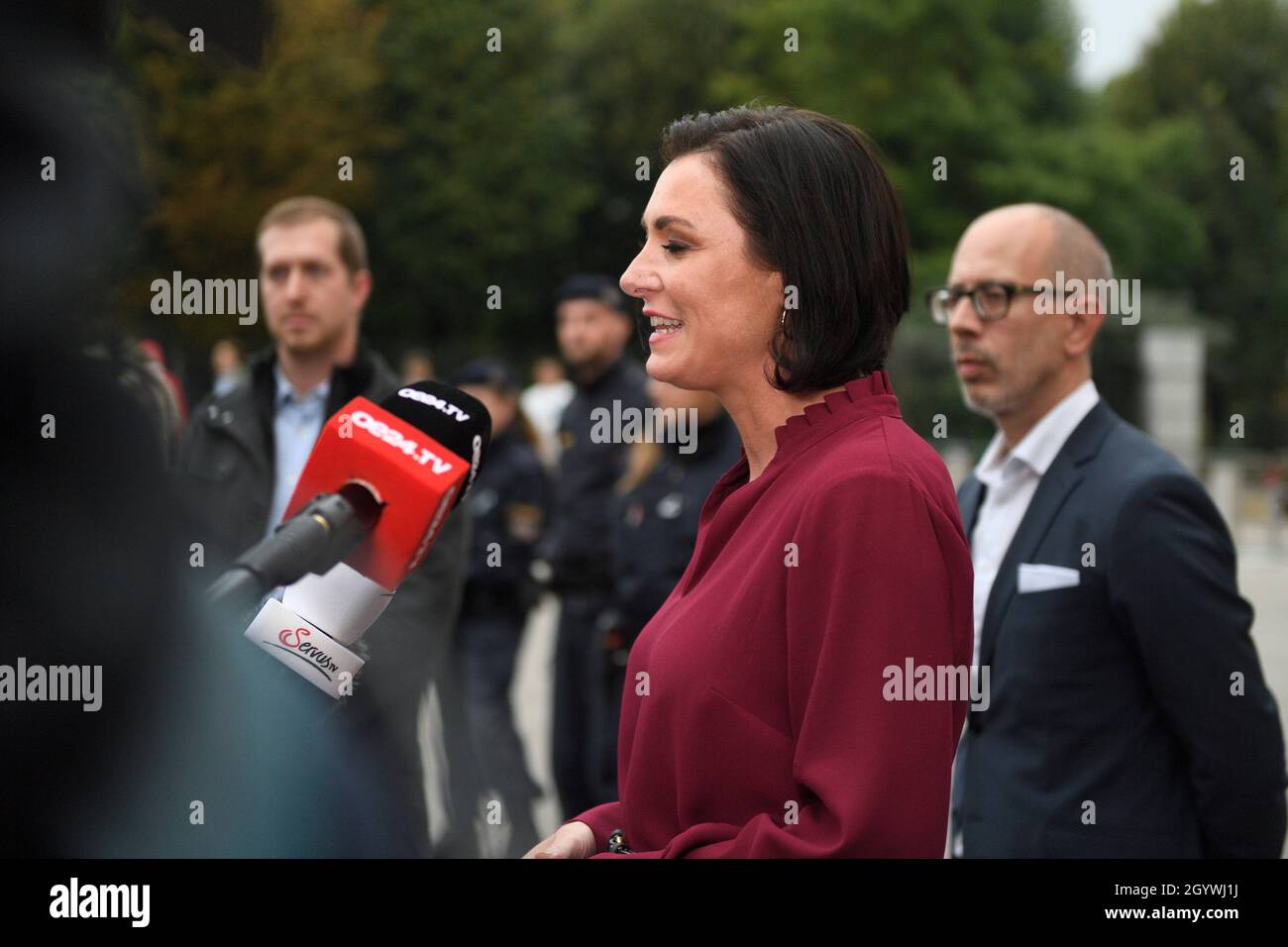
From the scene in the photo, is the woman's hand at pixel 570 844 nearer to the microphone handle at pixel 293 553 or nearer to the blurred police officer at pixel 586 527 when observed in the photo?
the microphone handle at pixel 293 553

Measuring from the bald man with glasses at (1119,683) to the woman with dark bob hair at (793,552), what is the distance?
43.6 inches

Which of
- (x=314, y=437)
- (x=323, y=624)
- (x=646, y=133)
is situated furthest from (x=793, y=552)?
(x=646, y=133)

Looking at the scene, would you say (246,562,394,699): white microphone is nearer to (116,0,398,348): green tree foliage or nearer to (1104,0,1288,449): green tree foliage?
(116,0,398,348): green tree foliage

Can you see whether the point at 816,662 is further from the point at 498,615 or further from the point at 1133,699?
the point at 498,615

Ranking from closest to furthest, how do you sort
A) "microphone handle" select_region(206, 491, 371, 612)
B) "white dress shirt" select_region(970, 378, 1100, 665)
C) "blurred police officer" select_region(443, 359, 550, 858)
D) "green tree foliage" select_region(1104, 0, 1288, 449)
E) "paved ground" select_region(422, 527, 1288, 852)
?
"microphone handle" select_region(206, 491, 371, 612) → "white dress shirt" select_region(970, 378, 1100, 665) → "blurred police officer" select_region(443, 359, 550, 858) → "paved ground" select_region(422, 527, 1288, 852) → "green tree foliage" select_region(1104, 0, 1288, 449)

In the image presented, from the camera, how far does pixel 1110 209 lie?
37.0m

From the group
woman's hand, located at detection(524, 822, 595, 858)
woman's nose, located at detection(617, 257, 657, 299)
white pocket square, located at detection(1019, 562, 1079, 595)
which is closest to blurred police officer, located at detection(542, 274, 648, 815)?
white pocket square, located at detection(1019, 562, 1079, 595)

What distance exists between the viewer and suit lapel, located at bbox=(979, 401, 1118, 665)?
3367 mm

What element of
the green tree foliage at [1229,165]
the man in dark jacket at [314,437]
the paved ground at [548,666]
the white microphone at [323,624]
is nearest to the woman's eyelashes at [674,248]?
the white microphone at [323,624]

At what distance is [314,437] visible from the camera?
14.5 feet

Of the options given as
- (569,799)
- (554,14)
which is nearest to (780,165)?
(569,799)

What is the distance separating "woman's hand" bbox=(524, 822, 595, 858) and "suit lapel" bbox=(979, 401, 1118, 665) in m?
1.38

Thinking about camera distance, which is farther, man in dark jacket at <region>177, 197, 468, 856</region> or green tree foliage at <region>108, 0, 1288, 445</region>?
green tree foliage at <region>108, 0, 1288, 445</region>
